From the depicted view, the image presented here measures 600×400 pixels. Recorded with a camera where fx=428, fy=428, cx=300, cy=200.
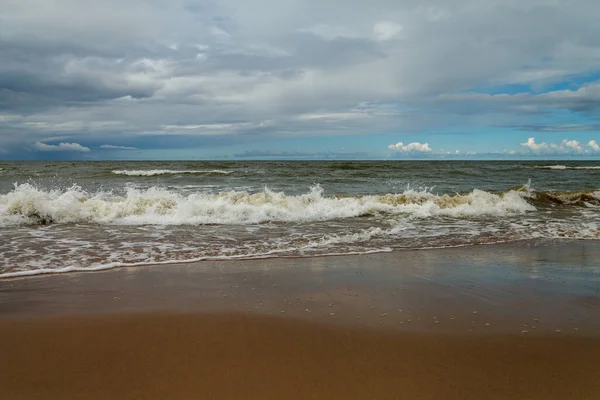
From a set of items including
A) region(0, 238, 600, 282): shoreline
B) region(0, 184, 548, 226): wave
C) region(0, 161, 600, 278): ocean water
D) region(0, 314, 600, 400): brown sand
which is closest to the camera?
region(0, 314, 600, 400): brown sand

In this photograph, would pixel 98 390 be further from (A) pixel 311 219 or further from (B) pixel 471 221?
(B) pixel 471 221

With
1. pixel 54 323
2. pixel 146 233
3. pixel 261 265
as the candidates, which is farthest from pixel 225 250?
pixel 54 323

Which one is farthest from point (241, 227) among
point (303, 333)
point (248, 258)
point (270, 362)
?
point (270, 362)

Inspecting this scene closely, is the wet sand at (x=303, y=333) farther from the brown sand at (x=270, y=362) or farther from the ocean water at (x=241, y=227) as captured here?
the ocean water at (x=241, y=227)

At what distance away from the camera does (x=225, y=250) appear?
742cm

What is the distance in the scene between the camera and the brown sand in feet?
9.27

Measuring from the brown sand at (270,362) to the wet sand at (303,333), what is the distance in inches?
0.5

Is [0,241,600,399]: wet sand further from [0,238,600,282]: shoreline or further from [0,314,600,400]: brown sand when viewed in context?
[0,238,600,282]: shoreline

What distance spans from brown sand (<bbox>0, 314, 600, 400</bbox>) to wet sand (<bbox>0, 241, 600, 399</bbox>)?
14 mm

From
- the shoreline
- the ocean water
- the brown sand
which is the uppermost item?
the ocean water

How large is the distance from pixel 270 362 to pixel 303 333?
62 centimetres

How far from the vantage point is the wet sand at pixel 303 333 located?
2904 millimetres

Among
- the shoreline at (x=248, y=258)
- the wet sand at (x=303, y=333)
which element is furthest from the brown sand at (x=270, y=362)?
the shoreline at (x=248, y=258)

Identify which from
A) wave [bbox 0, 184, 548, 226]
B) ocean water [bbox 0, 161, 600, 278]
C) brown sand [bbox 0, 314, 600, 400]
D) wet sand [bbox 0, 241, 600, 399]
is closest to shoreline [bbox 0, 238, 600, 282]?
ocean water [bbox 0, 161, 600, 278]
